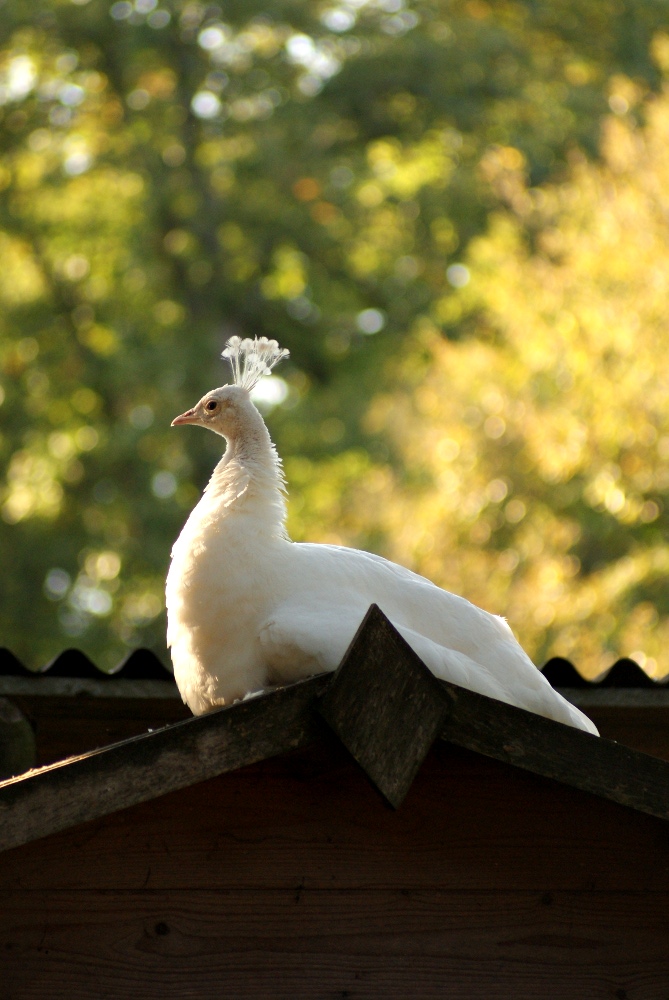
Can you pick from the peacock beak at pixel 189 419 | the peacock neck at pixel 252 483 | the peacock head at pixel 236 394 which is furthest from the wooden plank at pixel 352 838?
the peacock beak at pixel 189 419

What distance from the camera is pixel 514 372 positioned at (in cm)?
1247

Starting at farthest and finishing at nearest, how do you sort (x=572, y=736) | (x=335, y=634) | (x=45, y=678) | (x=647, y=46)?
(x=647, y=46)
(x=45, y=678)
(x=335, y=634)
(x=572, y=736)

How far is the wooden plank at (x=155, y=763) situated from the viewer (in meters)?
2.21

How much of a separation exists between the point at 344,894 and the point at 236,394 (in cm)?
159

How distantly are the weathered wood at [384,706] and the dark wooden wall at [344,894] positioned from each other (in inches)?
10.1

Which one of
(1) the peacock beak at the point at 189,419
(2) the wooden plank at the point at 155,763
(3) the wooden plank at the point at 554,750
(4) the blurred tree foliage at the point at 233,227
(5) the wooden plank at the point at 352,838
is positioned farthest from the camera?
(4) the blurred tree foliage at the point at 233,227

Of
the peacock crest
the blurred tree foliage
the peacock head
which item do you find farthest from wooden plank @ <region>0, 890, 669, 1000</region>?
the blurred tree foliage

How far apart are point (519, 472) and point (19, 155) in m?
9.51

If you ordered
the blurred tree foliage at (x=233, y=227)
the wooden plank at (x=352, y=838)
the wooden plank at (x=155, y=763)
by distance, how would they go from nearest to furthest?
the wooden plank at (x=155, y=763)
the wooden plank at (x=352, y=838)
the blurred tree foliage at (x=233, y=227)

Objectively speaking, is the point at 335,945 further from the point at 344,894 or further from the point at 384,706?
the point at 384,706

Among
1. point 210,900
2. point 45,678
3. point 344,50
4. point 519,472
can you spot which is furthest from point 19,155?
point 210,900

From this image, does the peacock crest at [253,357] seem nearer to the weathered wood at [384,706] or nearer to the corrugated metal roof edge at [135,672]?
the corrugated metal roof edge at [135,672]

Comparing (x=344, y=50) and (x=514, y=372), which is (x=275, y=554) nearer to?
(x=514, y=372)

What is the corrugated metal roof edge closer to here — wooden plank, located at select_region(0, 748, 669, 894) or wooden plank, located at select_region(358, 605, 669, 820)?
wooden plank, located at select_region(0, 748, 669, 894)
